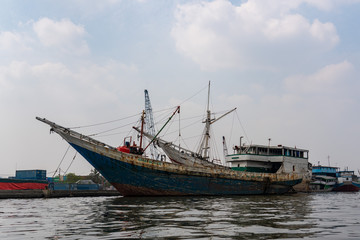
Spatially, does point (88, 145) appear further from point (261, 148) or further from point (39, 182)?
point (261, 148)

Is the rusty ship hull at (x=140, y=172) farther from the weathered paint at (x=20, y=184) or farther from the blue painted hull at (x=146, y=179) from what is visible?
the weathered paint at (x=20, y=184)

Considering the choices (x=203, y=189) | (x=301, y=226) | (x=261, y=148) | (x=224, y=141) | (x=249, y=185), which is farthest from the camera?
(x=224, y=141)

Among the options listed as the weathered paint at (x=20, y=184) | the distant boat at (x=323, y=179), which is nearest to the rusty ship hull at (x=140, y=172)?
the weathered paint at (x=20, y=184)

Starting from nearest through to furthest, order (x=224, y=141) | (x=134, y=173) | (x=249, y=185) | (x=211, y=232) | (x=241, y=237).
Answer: (x=241, y=237)
(x=211, y=232)
(x=134, y=173)
(x=249, y=185)
(x=224, y=141)

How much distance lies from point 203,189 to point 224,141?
208 ft

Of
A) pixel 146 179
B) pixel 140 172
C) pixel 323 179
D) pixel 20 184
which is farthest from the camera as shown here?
pixel 323 179

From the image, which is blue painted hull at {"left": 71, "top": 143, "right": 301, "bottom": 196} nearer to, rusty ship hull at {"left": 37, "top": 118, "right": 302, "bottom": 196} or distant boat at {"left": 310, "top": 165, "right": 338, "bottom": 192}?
rusty ship hull at {"left": 37, "top": 118, "right": 302, "bottom": 196}

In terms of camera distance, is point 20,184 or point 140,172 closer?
point 140,172

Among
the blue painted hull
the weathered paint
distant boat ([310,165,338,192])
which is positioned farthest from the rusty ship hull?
distant boat ([310,165,338,192])

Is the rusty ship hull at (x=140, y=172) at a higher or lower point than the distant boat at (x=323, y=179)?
higher

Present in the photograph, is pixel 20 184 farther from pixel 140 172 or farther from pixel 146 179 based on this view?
pixel 146 179

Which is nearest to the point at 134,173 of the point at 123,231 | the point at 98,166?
the point at 98,166

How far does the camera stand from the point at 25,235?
29.1 feet

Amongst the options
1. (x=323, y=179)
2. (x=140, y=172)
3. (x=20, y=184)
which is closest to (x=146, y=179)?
(x=140, y=172)
